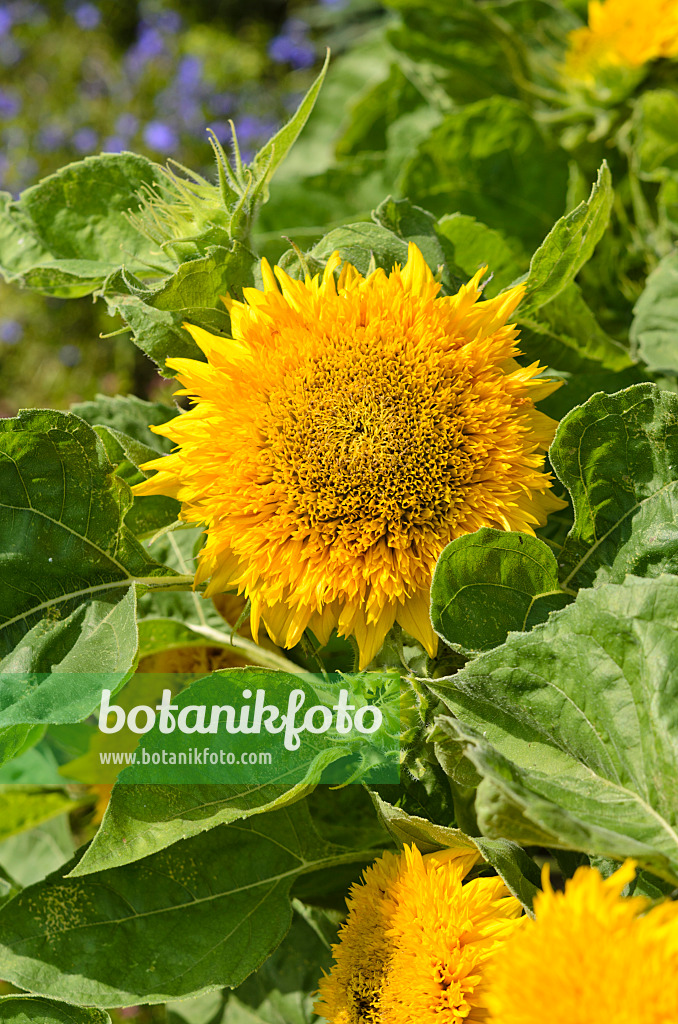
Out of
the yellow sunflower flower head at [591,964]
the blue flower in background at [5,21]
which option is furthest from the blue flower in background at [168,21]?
the yellow sunflower flower head at [591,964]

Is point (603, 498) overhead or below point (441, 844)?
overhead

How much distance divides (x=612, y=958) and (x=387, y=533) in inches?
10.3

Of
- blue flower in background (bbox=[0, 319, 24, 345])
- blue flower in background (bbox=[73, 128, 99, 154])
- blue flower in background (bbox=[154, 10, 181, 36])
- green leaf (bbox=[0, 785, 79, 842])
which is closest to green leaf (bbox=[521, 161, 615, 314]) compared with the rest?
green leaf (bbox=[0, 785, 79, 842])

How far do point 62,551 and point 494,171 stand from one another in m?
0.64

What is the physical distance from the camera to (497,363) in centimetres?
59

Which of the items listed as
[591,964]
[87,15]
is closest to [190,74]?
[87,15]

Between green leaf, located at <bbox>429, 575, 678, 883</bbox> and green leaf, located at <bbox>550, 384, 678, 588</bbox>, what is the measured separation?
0.08m

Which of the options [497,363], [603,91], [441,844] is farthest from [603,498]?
[603,91]

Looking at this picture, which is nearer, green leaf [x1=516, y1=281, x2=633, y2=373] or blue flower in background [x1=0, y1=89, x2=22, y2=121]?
green leaf [x1=516, y1=281, x2=633, y2=373]

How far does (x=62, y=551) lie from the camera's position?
68 centimetres

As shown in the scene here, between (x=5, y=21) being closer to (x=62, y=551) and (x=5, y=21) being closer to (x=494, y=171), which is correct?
(x=494, y=171)

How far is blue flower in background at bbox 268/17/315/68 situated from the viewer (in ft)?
8.54

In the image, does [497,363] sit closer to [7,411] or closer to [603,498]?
[603,498]

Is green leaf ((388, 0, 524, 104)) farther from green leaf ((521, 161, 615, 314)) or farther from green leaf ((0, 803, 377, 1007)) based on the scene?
green leaf ((0, 803, 377, 1007))
